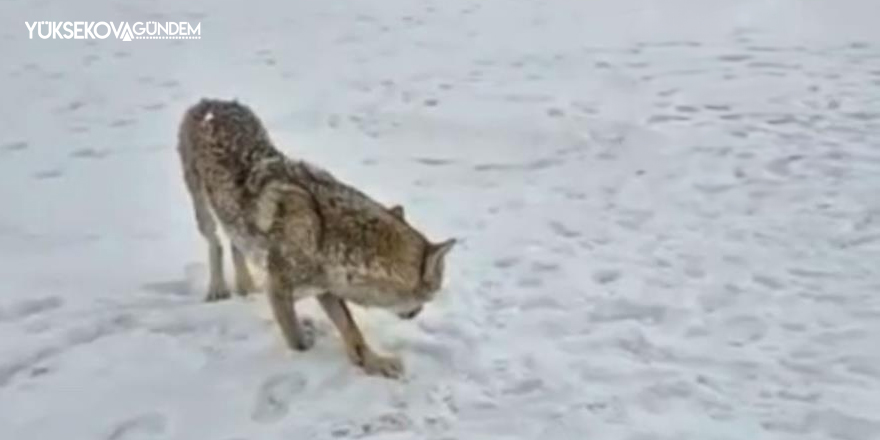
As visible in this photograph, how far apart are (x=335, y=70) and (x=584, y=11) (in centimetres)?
198

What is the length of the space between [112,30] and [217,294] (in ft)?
14.7

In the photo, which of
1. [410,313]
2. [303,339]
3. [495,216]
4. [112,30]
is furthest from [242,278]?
[112,30]

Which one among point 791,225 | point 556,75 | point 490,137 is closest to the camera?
point 791,225

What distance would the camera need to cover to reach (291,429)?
371cm

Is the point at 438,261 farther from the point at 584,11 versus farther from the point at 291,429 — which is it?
the point at 584,11

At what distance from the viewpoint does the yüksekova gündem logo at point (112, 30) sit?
27.7 feet

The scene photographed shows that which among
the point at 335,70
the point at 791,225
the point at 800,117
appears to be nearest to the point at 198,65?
the point at 335,70

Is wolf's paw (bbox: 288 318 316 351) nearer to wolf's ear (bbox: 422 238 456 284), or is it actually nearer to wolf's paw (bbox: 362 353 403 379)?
wolf's paw (bbox: 362 353 403 379)

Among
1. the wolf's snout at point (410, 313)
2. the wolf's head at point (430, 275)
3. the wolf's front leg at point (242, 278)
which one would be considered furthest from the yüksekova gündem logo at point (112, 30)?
the wolf's head at point (430, 275)

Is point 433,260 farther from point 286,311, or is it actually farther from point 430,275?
point 286,311

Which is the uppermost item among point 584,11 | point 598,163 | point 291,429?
point 584,11

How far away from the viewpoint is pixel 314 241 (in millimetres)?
3908

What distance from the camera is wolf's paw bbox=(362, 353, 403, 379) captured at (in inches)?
157

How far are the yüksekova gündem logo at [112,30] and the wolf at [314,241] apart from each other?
429cm
